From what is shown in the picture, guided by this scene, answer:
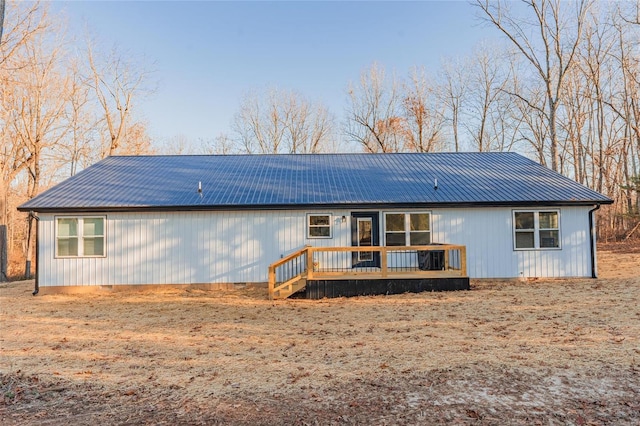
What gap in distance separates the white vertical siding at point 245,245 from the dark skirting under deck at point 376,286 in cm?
178

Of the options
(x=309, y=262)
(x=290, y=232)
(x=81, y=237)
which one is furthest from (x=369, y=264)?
(x=81, y=237)

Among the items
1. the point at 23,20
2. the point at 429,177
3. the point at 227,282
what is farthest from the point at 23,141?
the point at 429,177

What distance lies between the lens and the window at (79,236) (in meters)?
11.2

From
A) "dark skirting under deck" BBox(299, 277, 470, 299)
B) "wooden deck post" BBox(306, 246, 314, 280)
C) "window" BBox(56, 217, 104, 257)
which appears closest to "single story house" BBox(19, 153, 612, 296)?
"window" BBox(56, 217, 104, 257)

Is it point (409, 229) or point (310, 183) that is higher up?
point (310, 183)

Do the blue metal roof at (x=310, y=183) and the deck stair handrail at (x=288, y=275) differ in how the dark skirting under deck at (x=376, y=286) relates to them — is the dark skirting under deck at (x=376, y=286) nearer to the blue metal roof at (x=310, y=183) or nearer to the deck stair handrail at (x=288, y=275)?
the deck stair handrail at (x=288, y=275)

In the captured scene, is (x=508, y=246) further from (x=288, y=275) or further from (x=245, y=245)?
(x=245, y=245)

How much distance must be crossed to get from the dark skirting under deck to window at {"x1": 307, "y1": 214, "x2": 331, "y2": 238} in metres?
2.05

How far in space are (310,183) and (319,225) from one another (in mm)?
2043

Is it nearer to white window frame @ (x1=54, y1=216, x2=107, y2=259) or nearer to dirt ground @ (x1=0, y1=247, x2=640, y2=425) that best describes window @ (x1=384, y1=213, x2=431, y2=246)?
dirt ground @ (x1=0, y1=247, x2=640, y2=425)

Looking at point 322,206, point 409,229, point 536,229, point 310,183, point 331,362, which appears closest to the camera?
point 331,362

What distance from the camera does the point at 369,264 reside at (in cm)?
1167

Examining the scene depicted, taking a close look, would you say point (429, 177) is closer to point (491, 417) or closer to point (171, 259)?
point (171, 259)

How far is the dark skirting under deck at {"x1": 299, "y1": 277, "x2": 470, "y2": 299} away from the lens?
32.6 feet
